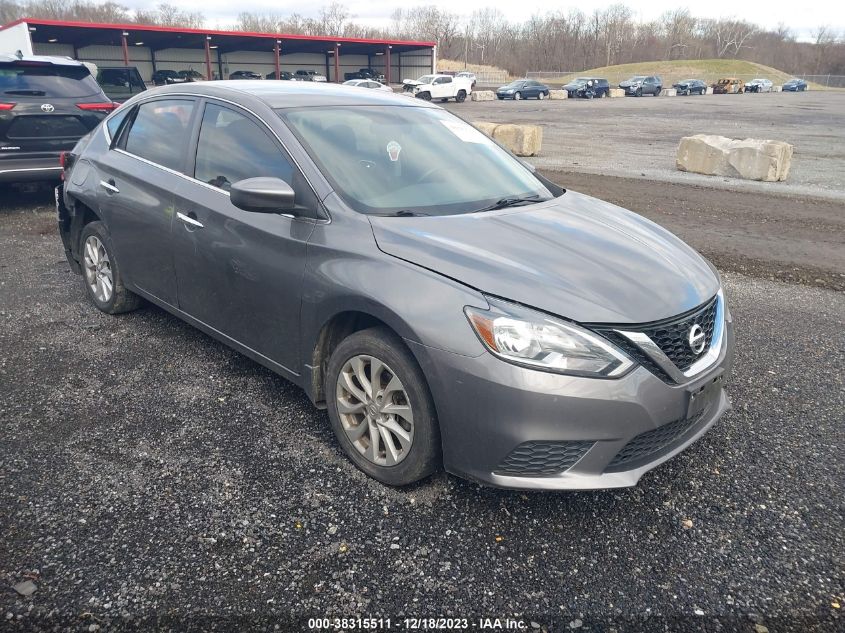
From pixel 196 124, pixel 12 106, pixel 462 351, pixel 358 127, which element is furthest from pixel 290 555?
pixel 12 106

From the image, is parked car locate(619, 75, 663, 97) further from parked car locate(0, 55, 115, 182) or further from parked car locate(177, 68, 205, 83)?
parked car locate(0, 55, 115, 182)

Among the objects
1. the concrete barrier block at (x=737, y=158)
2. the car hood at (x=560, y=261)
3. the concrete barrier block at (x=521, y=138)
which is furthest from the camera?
the concrete barrier block at (x=521, y=138)

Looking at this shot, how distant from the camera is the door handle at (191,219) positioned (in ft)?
12.1

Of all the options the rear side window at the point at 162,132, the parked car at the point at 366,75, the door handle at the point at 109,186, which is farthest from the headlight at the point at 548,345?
the parked car at the point at 366,75

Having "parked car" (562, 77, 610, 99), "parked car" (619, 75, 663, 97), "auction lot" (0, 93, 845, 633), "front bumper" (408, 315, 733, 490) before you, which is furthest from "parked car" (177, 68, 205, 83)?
"front bumper" (408, 315, 733, 490)

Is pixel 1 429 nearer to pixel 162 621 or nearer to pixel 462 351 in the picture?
pixel 162 621

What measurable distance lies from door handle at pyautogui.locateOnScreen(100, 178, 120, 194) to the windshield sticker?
2.27m

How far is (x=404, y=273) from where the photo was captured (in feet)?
8.99

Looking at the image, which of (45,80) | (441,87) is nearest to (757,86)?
(441,87)

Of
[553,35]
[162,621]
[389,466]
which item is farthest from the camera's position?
[553,35]

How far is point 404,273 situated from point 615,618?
4.97 ft

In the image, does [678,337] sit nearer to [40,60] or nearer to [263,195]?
[263,195]

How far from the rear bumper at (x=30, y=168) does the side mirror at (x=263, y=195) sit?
20.6ft

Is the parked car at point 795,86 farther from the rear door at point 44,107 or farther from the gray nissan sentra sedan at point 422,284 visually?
the gray nissan sentra sedan at point 422,284
